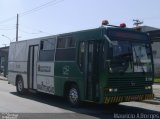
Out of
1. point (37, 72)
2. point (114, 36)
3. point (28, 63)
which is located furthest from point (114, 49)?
point (28, 63)

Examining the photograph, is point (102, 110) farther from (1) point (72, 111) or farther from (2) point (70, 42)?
(2) point (70, 42)

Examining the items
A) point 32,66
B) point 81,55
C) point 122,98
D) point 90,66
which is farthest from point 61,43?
point 122,98

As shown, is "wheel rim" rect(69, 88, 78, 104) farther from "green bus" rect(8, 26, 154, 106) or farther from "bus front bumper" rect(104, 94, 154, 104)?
"bus front bumper" rect(104, 94, 154, 104)

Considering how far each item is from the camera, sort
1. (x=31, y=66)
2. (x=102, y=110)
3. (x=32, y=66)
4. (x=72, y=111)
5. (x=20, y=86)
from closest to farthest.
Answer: (x=72, y=111) < (x=102, y=110) < (x=32, y=66) < (x=31, y=66) < (x=20, y=86)

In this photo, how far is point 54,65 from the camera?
15836mm

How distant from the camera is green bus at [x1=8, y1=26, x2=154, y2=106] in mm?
12625

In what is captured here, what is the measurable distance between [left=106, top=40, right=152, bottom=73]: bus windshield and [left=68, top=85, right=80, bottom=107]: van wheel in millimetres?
2190

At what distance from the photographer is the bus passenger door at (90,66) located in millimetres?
13062

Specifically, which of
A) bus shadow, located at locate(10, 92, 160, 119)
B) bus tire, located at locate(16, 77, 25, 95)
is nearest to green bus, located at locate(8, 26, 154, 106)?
bus shadow, located at locate(10, 92, 160, 119)

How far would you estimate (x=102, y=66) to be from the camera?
12711 mm

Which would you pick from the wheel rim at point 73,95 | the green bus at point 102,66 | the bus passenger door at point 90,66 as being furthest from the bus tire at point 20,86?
the bus passenger door at point 90,66

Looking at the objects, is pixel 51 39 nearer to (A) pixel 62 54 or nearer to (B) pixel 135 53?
(A) pixel 62 54

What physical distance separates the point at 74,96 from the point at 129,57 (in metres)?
2.77

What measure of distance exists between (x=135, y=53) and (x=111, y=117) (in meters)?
2.65
